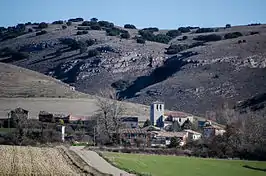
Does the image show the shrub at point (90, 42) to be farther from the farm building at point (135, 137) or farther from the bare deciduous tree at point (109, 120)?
the farm building at point (135, 137)

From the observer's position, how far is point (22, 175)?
103ft

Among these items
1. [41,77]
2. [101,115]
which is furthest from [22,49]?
[101,115]

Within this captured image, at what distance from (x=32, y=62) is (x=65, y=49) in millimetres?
10392

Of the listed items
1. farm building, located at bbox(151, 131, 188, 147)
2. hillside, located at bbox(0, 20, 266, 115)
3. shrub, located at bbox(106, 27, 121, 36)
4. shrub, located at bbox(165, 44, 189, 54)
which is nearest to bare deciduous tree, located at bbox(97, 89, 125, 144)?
farm building, located at bbox(151, 131, 188, 147)

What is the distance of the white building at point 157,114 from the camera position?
97750 mm

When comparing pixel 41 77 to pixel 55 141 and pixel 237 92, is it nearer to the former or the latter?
pixel 237 92

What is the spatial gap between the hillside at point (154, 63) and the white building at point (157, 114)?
1187cm

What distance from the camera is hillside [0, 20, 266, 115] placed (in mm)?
115062

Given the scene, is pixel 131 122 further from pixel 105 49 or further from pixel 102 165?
pixel 105 49

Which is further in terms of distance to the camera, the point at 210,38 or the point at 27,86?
the point at 210,38

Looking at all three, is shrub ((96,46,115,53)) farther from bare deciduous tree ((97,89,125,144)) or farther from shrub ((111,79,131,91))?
bare deciduous tree ((97,89,125,144))

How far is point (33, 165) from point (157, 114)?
62199mm

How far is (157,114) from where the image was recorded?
9888 cm

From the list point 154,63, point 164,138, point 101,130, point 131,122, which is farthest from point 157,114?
point 154,63
